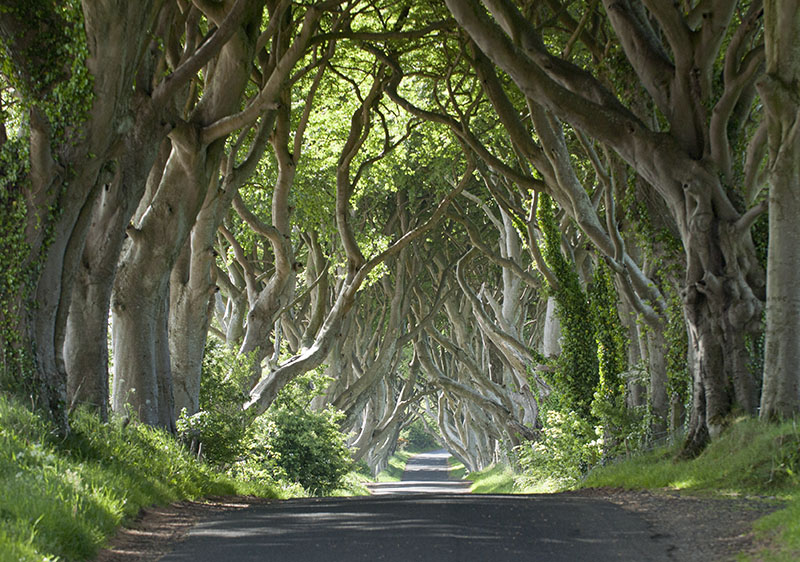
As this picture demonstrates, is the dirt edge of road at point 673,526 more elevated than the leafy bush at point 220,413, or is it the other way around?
the leafy bush at point 220,413

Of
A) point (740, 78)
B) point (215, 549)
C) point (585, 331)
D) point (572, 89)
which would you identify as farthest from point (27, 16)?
point (585, 331)

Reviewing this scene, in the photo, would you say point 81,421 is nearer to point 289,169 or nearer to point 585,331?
point 289,169

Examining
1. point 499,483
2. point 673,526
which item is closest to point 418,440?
point 499,483

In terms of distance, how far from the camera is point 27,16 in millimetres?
8500

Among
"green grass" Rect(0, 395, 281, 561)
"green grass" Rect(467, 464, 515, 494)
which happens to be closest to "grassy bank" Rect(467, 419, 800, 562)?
"green grass" Rect(0, 395, 281, 561)

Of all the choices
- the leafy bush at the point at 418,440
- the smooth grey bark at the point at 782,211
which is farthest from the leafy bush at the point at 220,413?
the leafy bush at the point at 418,440

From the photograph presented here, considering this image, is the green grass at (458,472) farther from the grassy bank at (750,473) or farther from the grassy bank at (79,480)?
the grassy bank at (79,480)

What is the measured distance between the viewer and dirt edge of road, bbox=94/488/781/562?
589 centimetres

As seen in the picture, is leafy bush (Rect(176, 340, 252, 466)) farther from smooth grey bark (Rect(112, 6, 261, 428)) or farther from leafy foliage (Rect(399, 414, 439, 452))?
leafy foliage (Rect(399, 414, 439, 452))

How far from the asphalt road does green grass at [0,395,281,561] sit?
2.08ft

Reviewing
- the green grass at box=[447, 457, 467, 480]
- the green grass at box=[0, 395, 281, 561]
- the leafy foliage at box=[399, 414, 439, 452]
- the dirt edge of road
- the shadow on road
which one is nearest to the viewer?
the green grass at box=[0, 395, 281, 561]

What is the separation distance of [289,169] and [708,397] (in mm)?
8317

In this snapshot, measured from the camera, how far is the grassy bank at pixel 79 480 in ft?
17.7

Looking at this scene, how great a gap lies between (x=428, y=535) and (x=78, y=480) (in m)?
2.61
